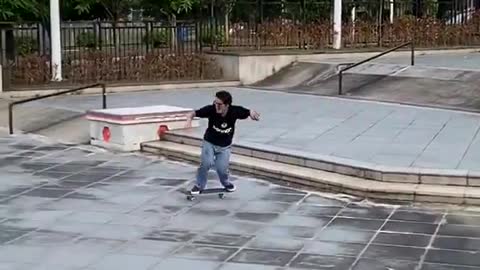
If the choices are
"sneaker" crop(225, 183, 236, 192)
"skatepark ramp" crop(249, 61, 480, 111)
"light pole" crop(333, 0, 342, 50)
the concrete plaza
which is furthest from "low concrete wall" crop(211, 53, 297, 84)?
"sneaker" crop(225, 183, 236, 192)

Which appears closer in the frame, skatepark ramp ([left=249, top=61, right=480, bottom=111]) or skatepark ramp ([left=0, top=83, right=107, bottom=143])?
skatepark ramp ([left=0, top=83, right=107, bottom=143])

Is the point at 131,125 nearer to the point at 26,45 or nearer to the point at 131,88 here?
the point at 131,88

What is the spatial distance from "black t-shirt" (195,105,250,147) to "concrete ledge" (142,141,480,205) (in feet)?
4.31

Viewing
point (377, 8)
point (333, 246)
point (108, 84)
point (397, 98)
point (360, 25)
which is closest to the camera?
point (333, 246)

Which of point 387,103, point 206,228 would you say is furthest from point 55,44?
point 206,228

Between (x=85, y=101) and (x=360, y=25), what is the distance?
946 cm

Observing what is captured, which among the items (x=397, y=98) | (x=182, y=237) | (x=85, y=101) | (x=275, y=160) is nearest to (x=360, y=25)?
(x=397, y=98)

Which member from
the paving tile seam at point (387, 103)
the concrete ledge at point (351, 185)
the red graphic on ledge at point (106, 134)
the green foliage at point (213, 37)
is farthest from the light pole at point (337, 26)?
the concrete ledge at point (351, 185)

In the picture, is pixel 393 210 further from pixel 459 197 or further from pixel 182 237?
pixel 182 237

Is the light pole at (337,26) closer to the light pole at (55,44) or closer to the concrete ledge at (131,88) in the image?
the concrete ledge at (131,88)

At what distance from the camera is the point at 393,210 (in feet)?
28.6

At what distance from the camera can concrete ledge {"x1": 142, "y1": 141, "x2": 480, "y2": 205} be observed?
29.4 feet

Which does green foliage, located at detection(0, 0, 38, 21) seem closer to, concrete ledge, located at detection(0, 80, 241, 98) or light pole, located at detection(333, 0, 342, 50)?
concrete ledge, located at detection(0, 80, 241, 98)

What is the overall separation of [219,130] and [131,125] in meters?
3.45
